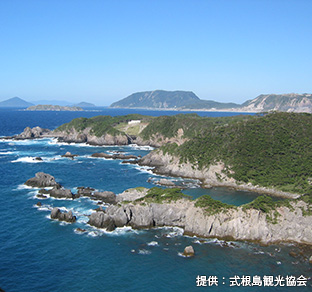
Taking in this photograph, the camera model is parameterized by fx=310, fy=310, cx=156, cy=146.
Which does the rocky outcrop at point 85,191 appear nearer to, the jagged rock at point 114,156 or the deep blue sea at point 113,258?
the deep blue sea at point 113,258

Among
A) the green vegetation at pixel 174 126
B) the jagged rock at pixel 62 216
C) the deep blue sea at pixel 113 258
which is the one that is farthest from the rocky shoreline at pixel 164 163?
the jagged rock at pixel 62 216

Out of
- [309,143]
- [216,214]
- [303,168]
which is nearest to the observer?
[216,214]

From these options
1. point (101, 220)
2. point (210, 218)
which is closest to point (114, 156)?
point (101, 220)

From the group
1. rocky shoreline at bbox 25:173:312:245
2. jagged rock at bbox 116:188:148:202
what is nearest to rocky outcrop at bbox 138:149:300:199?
rocky shoreline at bbox 25:173:312:245

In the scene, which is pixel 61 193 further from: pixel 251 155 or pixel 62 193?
pixel 251 155

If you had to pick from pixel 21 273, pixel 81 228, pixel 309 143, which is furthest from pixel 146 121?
pixel 21 273

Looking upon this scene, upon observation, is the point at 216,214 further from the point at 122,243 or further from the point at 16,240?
the point at 16,240
